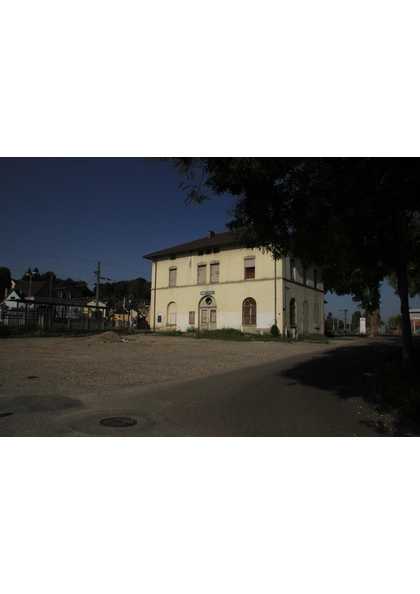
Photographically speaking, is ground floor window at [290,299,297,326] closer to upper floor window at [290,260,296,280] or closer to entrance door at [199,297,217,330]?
upper floor window at [290,260,296,280]

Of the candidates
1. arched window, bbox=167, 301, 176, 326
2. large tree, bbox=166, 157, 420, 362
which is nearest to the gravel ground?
large tree, bbox=166, 157, 420, 362

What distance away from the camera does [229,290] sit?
3319cm

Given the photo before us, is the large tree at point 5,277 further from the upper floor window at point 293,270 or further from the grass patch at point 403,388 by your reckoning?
the upper floor window at point 293,270

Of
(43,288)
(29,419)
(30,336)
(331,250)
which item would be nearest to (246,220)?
(331,250)

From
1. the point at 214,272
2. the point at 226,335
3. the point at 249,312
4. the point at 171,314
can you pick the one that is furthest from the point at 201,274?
the point at 226,335

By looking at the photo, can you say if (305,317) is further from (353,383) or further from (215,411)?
(215,411)

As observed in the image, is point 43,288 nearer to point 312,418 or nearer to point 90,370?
point 90,370

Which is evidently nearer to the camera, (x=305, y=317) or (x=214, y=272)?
(x=214, y=272)

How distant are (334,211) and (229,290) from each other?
26141 mm

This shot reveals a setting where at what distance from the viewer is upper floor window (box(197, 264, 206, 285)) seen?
1363 inches

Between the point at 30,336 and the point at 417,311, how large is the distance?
5994 centimetres

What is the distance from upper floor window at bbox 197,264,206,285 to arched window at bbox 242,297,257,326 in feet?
15.2
